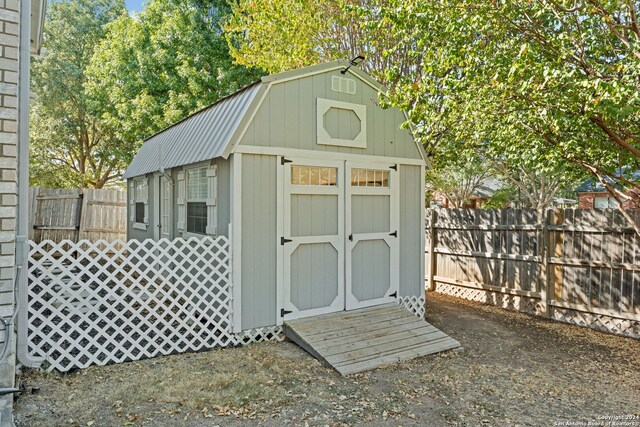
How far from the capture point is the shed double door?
5.26 meters

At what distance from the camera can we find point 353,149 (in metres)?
5.75

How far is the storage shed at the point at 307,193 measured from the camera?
16.3 ft

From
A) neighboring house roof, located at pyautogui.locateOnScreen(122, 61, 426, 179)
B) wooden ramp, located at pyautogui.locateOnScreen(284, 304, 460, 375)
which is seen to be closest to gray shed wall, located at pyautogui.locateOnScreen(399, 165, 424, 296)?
neighboring house roof, located at pyautogui.locateOnScreen(122, 61, 426, 179)

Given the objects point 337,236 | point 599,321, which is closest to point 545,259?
point 599,321

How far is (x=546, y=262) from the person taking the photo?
6605 mm

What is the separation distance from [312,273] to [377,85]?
9.41ft

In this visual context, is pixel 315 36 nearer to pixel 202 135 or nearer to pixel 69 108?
pixel 202 135

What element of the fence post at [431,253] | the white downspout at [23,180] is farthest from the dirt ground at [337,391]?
the fence post at [431,253]

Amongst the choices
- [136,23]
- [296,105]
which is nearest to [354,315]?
[296,105]

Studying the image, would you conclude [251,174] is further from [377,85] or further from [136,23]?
[136,23]

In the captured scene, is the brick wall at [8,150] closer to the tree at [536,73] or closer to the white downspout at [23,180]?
the white downspout at [23,180]

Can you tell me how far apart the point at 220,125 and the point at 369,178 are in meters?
2.18

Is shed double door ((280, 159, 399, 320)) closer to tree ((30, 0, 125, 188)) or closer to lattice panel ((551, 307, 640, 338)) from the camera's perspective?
lattice panel ((551, 307, 640, 338))

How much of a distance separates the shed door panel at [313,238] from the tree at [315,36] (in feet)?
11.4
